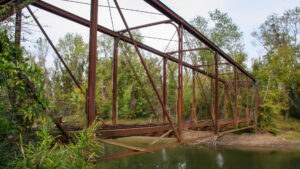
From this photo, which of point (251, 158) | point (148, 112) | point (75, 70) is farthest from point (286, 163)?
point (75, 70)

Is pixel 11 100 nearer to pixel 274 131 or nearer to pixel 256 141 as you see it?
pixel 256 141

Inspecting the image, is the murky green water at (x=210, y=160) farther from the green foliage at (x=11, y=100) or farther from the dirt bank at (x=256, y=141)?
the green foliage at (x=11, y=100)

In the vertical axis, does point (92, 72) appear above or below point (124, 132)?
above

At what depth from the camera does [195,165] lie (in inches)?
411

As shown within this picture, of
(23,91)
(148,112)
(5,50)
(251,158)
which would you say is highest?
(5,50)

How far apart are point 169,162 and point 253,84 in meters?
9.12

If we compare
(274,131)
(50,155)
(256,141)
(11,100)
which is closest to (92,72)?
(11,100)

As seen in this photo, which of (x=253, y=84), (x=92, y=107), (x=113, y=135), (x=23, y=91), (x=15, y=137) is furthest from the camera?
(x=253, y=84)

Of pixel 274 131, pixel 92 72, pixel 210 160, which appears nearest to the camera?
pixel 92 72

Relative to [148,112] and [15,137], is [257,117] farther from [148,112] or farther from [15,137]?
[15,137]

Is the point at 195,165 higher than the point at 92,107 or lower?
lower

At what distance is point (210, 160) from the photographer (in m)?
11.5

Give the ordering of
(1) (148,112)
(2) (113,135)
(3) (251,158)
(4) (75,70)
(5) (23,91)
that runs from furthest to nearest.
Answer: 1. (1) (148,112)
2. (4) (75,70)
3. (3) (251,158)
4. (2) (113,135)
5. (5) (23,91)

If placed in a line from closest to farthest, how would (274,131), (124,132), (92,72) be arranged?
(92,72) → (124,132) → (274,131)
